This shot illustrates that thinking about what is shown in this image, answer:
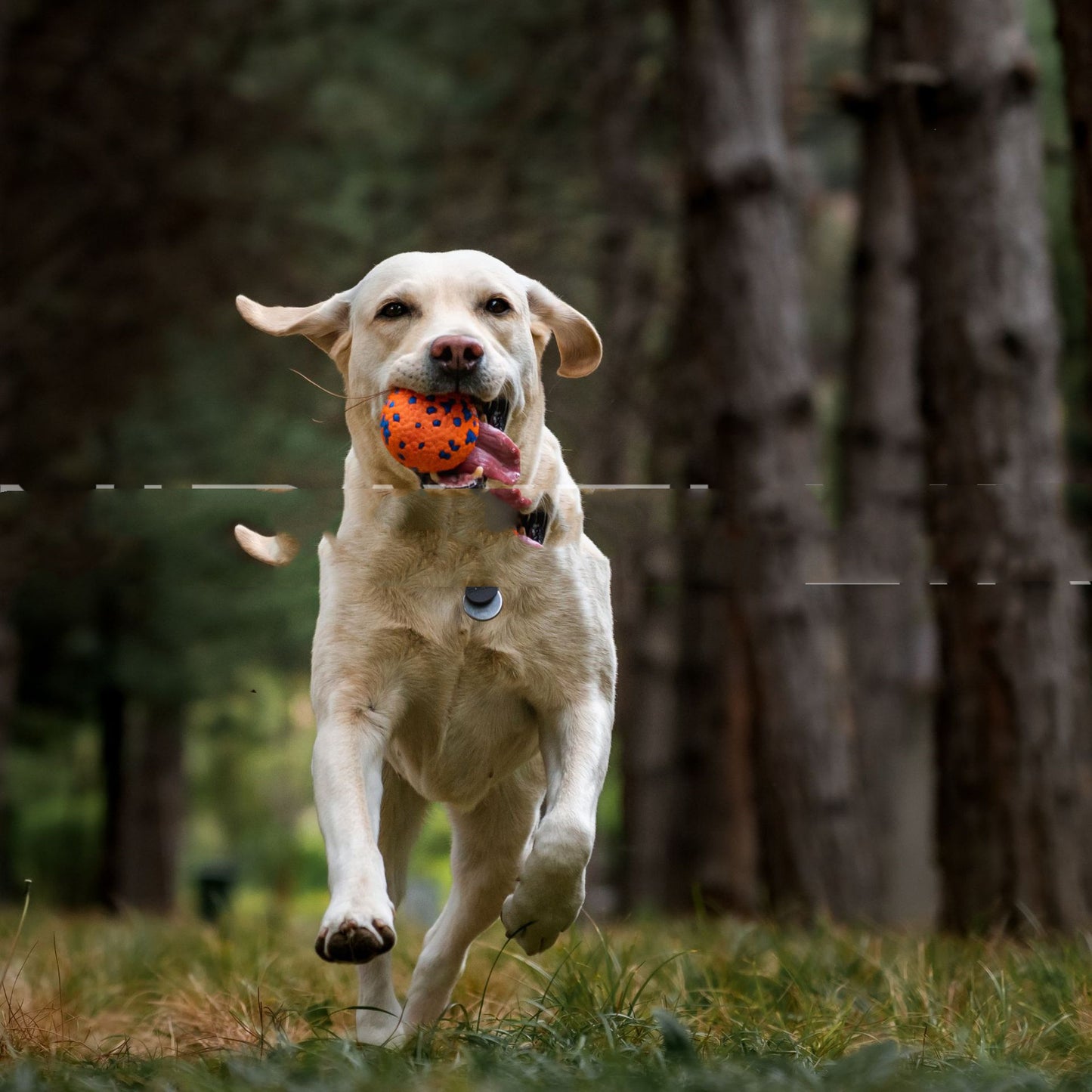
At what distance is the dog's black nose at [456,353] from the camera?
9.81 feet

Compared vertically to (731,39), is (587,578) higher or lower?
lower

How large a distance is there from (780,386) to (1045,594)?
7.35 ft

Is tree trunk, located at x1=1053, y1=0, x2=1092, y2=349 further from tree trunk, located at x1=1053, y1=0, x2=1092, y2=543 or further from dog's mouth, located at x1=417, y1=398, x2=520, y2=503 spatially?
dog's mouth, located at x1=417, y1=398, x2=520, y2=503

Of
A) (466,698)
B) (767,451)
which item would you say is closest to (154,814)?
(767,451)

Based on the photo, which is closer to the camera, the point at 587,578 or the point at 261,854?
the point at 587,578

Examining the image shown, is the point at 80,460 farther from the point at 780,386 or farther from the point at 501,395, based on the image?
the point at 501,395

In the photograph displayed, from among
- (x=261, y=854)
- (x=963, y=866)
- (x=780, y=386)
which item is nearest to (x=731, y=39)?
(x=780, y=386)

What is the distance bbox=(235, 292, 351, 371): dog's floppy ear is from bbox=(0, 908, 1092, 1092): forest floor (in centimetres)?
154

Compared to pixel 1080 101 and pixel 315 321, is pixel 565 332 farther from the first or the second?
pixel 1080 101

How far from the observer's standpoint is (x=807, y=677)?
Answer: 849cm

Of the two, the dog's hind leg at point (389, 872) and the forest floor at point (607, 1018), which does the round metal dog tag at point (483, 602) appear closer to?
the dog's hind leg at point (389, 872)

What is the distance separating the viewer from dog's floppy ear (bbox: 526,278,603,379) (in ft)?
11.0

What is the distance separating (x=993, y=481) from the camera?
675cm

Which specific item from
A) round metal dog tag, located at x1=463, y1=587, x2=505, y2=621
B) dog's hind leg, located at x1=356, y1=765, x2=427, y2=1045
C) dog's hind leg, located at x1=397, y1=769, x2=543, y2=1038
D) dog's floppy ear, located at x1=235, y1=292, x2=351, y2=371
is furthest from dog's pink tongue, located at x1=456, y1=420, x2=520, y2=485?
dog's hind leg, located at x1=356, y1=765, x2=427, y2=1045
